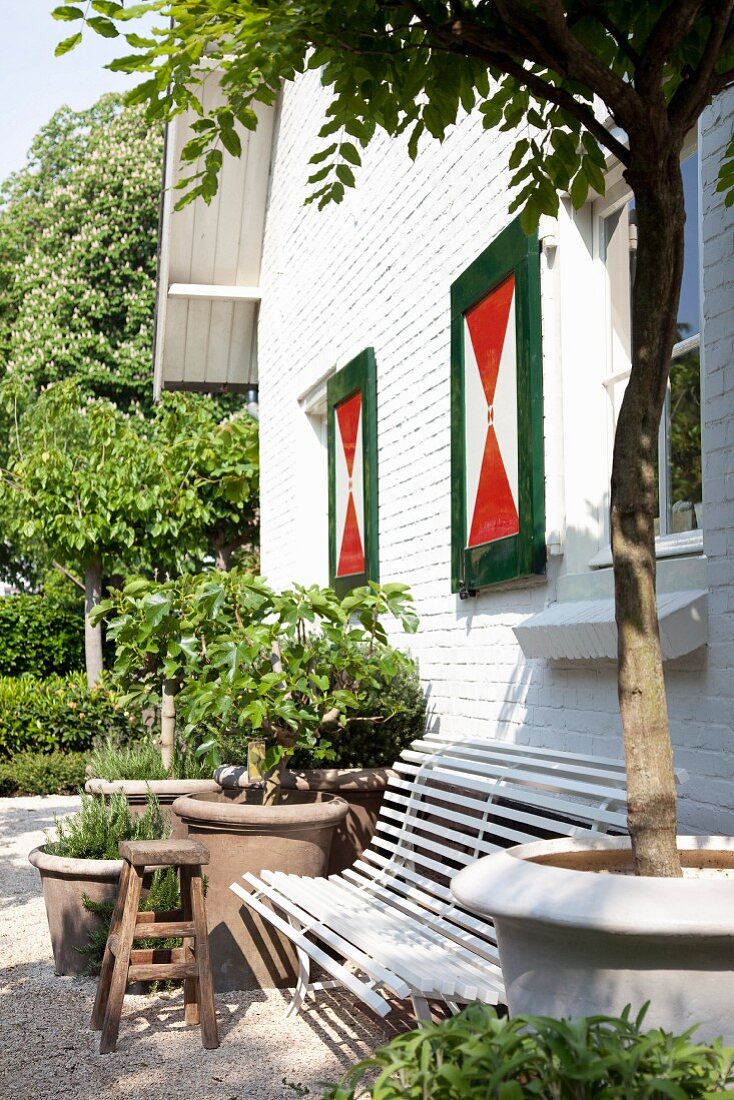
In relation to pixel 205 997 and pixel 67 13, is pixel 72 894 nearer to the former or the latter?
pixel 205 997

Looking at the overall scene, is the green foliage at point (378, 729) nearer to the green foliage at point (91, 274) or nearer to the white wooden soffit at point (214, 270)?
the white wooden soffit at point (214, 270)

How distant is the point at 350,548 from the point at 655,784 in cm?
531

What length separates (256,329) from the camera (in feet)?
36.2

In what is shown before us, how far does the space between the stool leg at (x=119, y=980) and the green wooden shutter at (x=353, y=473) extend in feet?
10.7

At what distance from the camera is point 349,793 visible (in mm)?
5074

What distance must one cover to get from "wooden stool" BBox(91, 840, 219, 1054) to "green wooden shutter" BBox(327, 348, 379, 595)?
311 cm

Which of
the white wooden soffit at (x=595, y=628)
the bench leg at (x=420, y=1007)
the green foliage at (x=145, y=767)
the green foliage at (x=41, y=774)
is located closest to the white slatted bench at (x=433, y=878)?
the bench leg at (x=420, y=1007)

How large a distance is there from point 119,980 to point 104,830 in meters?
1.20

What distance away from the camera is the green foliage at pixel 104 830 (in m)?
4.92

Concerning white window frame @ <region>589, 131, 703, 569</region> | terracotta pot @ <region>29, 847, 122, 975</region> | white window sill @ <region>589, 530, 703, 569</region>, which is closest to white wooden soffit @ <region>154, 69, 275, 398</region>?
Answer: white window frame @ <region>589, 131, 703, 569</region>

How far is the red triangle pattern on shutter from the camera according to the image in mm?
4895

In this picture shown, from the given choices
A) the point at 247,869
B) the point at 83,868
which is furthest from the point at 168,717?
the point at 247,869

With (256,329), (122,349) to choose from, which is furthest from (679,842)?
(122,349)

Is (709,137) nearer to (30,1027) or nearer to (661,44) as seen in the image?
(661,44)
